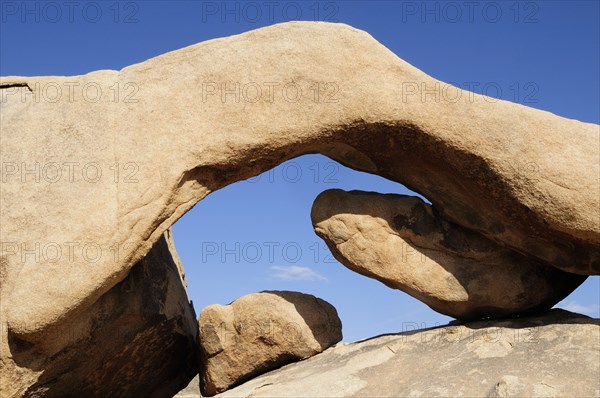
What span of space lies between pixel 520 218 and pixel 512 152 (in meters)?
0.65

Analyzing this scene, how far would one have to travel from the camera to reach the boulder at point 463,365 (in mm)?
5910

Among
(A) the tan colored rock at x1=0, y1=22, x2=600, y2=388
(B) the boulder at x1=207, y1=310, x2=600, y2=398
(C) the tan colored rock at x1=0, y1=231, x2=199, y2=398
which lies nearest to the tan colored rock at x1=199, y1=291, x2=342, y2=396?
(B) the boulder at x1=207, y1=310, x2=600, y2=398

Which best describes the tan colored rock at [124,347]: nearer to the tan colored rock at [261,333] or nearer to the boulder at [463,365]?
the tan colored rock at [261,333]

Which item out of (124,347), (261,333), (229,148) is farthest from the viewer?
(124,347)

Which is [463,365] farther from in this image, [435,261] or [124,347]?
[124,347]

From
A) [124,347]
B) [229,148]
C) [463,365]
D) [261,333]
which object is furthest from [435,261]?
[124,347]

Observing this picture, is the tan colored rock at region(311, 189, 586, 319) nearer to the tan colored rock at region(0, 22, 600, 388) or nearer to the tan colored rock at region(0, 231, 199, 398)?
the tan colored rock at region(0, 22, 600, 388)

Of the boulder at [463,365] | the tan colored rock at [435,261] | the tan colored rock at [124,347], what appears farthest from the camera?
the tan colored rock at [435,261]

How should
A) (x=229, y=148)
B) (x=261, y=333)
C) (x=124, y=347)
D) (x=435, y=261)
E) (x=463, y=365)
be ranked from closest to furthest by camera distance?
1. (x=463, y=365)
2. (x=229, y=148)
3. (x=435, y=261)
4. (x=261, y=333)
5. (x=124, y=347)

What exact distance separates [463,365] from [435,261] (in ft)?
3.76

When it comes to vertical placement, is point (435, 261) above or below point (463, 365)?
above

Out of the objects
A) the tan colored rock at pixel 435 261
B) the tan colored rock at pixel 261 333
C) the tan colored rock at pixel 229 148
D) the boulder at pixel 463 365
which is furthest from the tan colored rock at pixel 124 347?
the tan colored rock at pixel 435 261

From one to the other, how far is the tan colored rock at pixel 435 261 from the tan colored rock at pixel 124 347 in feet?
6.30

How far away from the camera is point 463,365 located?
6.27m
